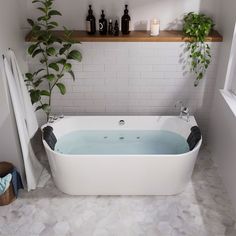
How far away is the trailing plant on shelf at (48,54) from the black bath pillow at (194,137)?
1.28 meters

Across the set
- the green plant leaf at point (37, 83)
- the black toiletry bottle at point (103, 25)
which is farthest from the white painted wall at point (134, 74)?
the green plant leaf at point (37, 83)

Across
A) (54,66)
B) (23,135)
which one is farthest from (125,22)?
(23,135)

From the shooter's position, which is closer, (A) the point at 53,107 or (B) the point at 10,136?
(B) the point at 10,136

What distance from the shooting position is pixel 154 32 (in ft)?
9.73

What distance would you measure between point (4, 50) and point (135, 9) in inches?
51.5

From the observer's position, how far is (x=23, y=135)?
2676mm


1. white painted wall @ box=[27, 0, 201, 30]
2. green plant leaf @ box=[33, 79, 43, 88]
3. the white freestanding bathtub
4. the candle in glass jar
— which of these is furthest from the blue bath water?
white painted wall @ box=[27, 0, 201, 30]

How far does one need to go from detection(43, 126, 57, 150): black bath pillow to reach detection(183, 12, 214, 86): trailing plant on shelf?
1.54 m

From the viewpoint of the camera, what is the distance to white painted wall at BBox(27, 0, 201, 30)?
2.98m

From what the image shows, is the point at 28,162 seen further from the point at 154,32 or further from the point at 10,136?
the point at 154,32

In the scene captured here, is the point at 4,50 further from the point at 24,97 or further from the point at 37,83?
the point at 37,83

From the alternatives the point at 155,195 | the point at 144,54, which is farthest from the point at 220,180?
the point at 144,54

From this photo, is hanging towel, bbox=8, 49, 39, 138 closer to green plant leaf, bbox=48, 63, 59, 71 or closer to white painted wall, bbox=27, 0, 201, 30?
green plant leaf, bbox=48, 63, 59, 71

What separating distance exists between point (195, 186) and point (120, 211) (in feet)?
2.56
